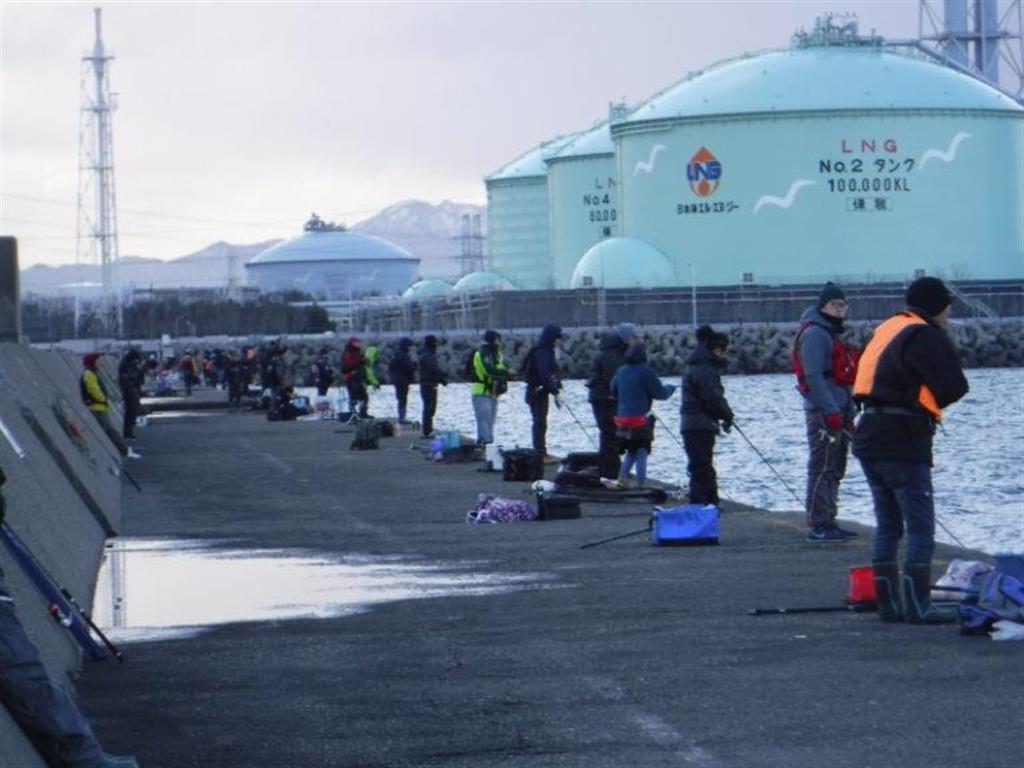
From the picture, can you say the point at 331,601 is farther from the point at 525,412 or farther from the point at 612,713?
the point at 525,412

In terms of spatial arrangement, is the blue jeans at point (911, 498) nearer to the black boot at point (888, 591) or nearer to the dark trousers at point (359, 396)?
the black boot at point (888, 591)

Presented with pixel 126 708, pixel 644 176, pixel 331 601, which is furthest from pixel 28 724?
pixel 644 176

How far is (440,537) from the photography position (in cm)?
1780

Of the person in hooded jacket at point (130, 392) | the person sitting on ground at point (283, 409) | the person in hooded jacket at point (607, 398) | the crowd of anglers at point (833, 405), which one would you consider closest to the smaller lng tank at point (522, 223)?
the person sitting on ground at point (283, 409)

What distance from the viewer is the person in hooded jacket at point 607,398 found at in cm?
2323

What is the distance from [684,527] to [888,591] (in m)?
4.77

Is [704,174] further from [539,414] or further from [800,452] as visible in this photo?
[539,414]

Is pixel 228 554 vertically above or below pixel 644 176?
below

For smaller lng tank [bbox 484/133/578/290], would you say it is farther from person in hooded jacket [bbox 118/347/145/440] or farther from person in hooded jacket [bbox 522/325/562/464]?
person in hooded jacket [bbox 522/325/562/464]

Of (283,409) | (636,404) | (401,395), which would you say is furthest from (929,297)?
(283,409)

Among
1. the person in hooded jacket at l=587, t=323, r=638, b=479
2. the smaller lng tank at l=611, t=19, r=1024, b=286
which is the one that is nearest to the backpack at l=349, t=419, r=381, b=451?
the person in hooded jacket at l=587, t=323, r=638, b=479

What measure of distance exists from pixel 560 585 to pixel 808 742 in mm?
5435

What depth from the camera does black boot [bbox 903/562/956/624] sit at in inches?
459

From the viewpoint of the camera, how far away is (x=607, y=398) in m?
23.5
